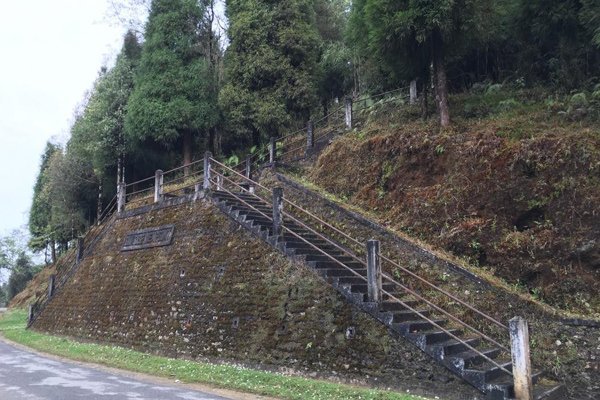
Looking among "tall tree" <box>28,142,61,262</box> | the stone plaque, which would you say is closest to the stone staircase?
the stone plaque

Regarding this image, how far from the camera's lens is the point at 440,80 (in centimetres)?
1225

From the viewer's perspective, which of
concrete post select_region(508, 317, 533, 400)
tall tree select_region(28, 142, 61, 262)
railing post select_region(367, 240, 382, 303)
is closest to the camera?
concrete post select_region(508, 317, 533, 400)

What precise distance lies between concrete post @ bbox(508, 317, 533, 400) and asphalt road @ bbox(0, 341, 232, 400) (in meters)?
4.11

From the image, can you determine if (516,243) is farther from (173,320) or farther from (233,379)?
(173,320)

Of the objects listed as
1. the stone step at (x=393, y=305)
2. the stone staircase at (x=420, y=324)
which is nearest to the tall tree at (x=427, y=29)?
the stone staircase at (x=420, y=324)

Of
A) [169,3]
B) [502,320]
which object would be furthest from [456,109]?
[169,3]

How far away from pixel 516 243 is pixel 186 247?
309 inches

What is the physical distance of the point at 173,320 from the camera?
38.8ft

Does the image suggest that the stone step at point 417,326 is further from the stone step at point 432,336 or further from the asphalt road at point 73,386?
the asphalt road at point 73,386

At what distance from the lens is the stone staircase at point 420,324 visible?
22.0ft

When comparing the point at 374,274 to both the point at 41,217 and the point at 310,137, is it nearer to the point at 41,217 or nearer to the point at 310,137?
the point at 310,137

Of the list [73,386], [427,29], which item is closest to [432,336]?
[73,386]

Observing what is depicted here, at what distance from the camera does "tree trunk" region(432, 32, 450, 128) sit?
1201cm

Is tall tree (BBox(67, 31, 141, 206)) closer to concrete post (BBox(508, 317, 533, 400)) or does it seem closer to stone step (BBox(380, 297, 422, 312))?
stone step (BBox(380, 297, 422, 312))
